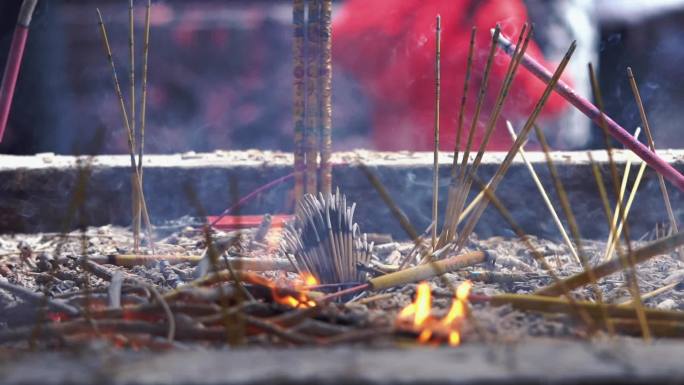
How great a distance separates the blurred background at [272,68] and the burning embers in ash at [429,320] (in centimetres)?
492

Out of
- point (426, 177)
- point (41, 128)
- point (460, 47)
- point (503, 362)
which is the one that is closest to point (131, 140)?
point (426, 177)

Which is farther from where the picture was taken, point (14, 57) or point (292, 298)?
point (14, 57)

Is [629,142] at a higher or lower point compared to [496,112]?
lower

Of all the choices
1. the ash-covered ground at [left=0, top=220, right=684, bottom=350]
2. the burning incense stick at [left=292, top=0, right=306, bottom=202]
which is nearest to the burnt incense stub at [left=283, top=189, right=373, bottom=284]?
the ash-covered ground at [left=0, top=220, right=684, bottom=350]

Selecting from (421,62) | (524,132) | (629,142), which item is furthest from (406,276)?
(421,62)

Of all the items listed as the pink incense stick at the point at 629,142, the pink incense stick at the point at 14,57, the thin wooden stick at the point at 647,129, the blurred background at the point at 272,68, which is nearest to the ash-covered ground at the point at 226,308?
the thin wooden stick at the point at 647,129

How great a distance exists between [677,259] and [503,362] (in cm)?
271

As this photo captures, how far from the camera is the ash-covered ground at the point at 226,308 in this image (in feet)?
7.30

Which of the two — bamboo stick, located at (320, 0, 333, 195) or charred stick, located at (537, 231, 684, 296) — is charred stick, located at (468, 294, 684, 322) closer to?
charred stick, located at (537, 231, 684, 296)

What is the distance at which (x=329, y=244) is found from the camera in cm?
305

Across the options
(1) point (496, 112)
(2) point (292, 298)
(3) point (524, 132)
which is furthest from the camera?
(1) point (496, 112)

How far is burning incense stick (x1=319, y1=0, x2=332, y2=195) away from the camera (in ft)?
14.2

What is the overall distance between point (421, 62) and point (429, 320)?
216 inches

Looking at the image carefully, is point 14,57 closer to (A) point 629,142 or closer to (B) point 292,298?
(B) point 292,298
